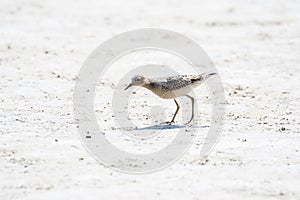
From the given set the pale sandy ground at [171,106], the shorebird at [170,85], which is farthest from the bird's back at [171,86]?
the pale sandy ground at [171,106]

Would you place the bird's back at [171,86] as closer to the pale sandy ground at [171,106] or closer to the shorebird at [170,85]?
the shorebird at [170,85]

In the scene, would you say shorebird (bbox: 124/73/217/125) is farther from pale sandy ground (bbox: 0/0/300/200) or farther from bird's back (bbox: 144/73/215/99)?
pale sandy ground (bbox: 0/0/300/200)

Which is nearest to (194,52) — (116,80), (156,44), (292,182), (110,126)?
(156,44)

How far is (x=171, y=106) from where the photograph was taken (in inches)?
425

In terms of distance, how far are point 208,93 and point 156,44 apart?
3.32 metres

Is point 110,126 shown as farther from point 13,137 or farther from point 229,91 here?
point 229,91

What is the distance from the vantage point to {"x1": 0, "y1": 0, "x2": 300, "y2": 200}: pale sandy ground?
7.38 metres

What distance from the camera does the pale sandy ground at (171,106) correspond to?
291 inches

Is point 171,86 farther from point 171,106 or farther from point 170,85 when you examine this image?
point 171,106

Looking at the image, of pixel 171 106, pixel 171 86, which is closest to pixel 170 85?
pixel 171 86

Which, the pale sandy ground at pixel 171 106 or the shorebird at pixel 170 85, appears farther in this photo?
the shorebird at pixel 170 85

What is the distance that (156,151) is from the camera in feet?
27.7

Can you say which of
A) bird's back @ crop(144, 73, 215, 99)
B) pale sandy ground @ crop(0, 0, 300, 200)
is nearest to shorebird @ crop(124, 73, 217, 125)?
bird's back @ crop(144, 73, 215, 99)

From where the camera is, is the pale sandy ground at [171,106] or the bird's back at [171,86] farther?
the bird's back at [171,86]
